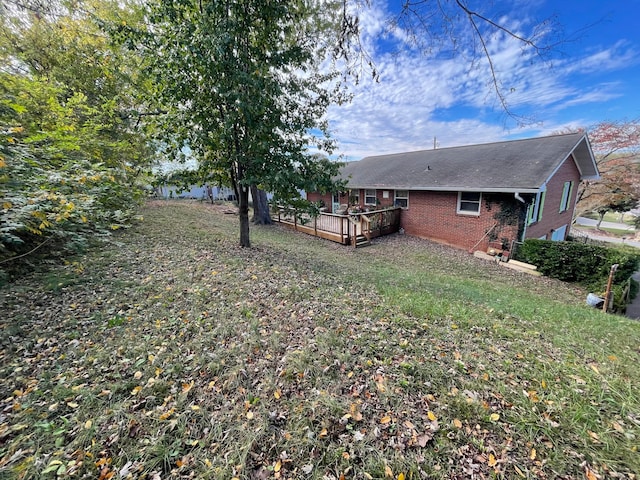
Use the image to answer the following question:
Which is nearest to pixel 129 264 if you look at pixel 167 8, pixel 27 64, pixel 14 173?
pixel 14 173

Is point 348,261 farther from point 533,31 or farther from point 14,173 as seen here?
point 14,173

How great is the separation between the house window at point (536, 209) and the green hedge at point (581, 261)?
1.15m

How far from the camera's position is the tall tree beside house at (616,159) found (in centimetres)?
1692

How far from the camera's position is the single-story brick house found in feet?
33.3

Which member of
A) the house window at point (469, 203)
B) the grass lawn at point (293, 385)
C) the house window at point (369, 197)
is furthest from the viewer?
the house window at point (369, 197)

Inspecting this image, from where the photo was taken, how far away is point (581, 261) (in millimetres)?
8570

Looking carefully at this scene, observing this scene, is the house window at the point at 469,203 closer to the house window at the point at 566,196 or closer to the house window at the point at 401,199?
the house window at the point at 401,199

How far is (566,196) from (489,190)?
7.43 m

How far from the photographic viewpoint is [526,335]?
3.64 m

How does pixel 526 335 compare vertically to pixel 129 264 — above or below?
below

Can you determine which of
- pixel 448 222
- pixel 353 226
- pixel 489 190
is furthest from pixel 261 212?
pixel 489 190

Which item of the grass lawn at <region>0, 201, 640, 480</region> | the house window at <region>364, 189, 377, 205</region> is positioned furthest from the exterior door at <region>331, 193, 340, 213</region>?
the grass lawn at <region>0, 201, 640, 480</region>

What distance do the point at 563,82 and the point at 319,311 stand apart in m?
5.28

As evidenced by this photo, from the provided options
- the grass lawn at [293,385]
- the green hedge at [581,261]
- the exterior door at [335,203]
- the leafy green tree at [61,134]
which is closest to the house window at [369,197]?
the exterior door at [335,203]
